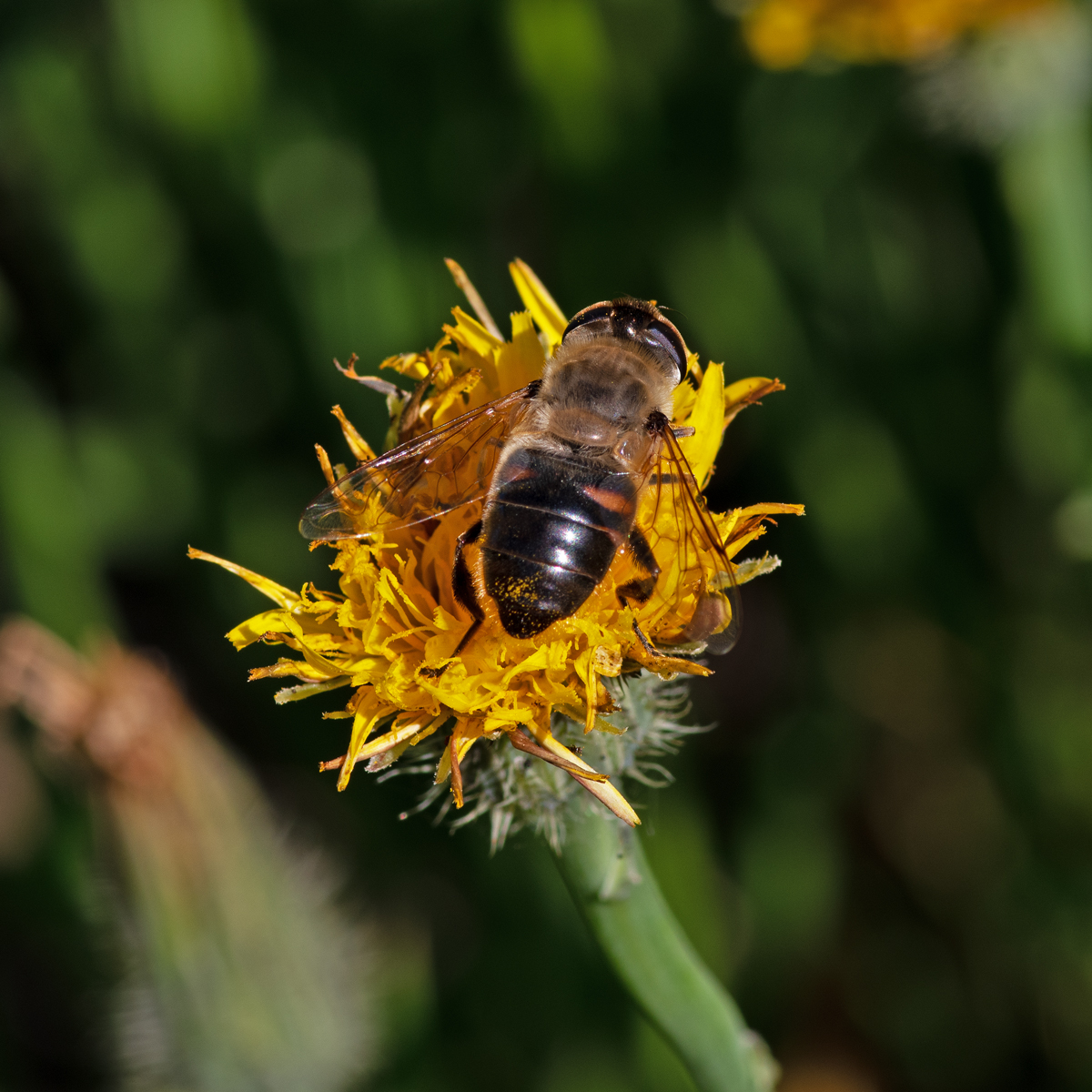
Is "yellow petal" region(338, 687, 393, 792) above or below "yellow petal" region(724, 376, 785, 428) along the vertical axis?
below

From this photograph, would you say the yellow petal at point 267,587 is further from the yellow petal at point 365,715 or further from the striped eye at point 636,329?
the striped eye at point 636,329

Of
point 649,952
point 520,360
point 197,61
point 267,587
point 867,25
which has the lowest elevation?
point 649,952

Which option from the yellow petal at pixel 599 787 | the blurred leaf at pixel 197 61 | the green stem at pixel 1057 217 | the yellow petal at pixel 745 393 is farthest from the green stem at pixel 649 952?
the blurred leaf at pixel 197 61

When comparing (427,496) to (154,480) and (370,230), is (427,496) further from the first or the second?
(154,480)

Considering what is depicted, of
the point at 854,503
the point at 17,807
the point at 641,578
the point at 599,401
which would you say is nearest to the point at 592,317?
the point at 599,401

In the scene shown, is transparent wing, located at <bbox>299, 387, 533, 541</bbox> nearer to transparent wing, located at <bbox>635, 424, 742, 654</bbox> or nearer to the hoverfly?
the hoverfly

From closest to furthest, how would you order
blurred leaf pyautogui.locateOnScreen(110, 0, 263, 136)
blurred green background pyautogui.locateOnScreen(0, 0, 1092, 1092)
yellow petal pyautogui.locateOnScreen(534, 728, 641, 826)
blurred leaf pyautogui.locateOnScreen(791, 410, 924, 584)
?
yellow petal pyautogui.locateOnScreen(534, 728, 641, 826)
blurred green background pyautogui.locateOnScreen(0, 0, 1092, 1092)
blurred leaf pyautogui.locateOnScreen(110, 0, 263, 136)
blurred leaf pyautogui.locateOnScreen(791, 410, 924, 584)

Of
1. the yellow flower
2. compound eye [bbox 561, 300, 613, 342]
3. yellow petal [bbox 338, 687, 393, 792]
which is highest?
compound eye [bbox 561, 300, 613, 342]

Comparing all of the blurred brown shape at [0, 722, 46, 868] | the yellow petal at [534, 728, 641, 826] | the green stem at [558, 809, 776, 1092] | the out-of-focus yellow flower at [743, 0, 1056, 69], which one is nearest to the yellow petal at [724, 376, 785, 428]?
the yellow petal at [534, 728, 641, 826]

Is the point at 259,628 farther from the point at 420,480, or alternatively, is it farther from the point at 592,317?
the point at 592,317
